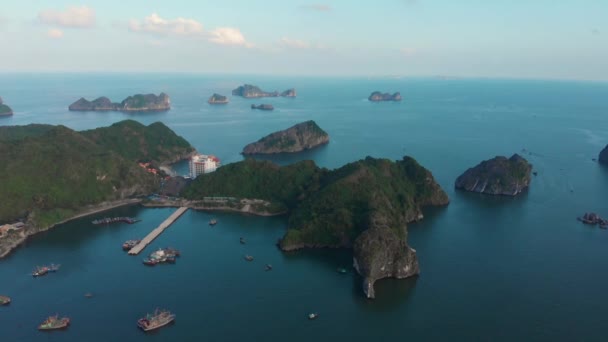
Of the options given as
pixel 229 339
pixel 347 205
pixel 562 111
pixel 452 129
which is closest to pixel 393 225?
pixel 347 205

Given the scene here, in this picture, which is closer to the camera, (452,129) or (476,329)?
(476,329)

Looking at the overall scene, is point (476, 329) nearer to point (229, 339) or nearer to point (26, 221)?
point (229, 339)

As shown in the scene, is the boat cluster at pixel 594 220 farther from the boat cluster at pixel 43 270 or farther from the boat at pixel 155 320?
the boat cluster at pixel 43 270

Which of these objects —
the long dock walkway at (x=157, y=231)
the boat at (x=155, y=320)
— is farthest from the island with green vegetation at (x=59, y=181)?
the boat at (x=155, y=320)

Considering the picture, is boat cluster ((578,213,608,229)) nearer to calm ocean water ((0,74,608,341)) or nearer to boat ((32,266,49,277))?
calm ocean water ((0,74,608,341))

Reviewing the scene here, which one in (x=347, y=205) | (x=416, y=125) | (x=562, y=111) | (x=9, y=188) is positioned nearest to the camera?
(x=347, y=205)

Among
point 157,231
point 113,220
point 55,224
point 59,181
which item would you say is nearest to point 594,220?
point 157,231
